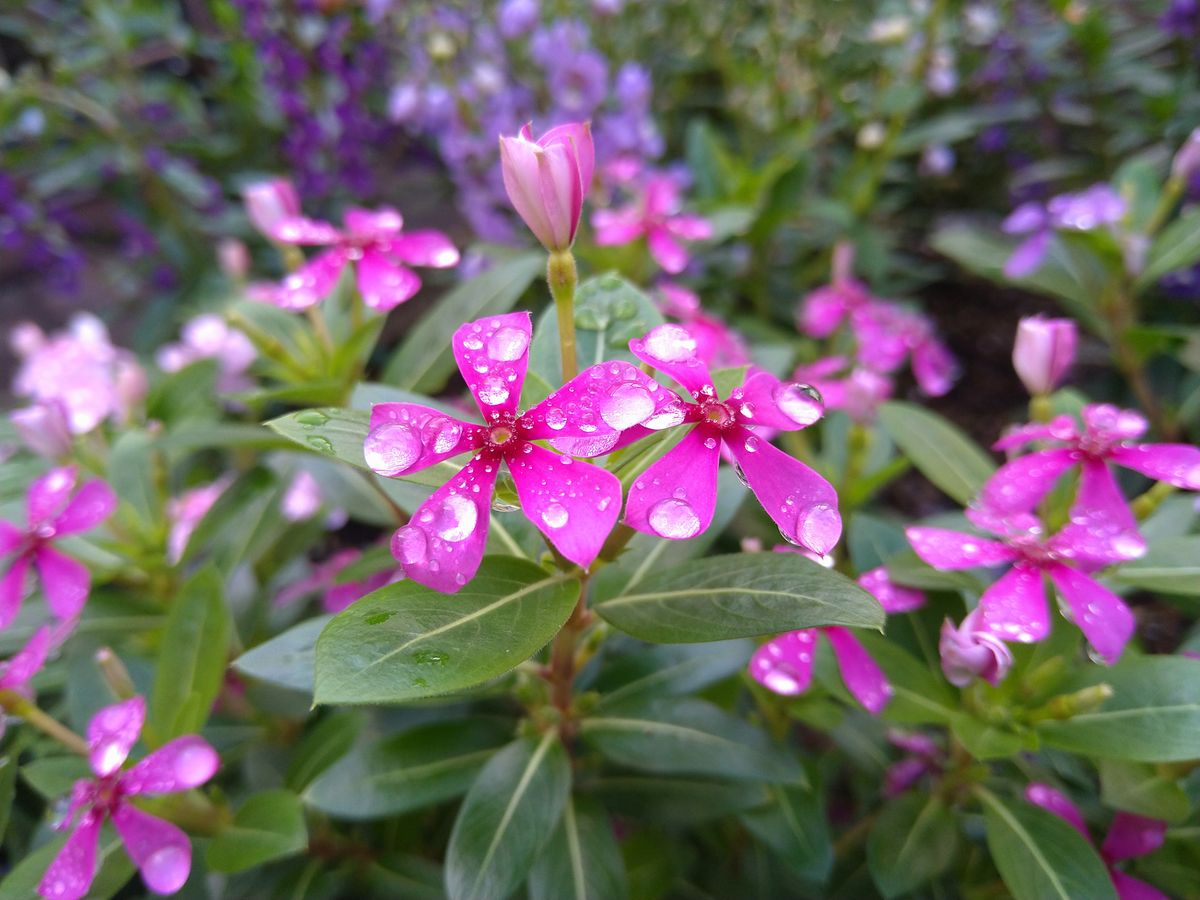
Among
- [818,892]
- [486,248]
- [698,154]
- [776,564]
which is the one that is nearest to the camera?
[776,564]

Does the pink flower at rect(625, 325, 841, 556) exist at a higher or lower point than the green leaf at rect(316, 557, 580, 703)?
higher

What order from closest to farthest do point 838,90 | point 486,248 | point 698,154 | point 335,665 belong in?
point 335,665
point 486,248
point 698,154
point 838,90

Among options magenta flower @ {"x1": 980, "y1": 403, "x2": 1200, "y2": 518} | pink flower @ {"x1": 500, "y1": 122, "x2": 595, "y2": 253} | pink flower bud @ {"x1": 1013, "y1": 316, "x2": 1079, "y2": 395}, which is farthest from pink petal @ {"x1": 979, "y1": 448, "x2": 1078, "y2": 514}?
pink flower @ {"x1": 500, "y1": 122, "x2": 595, "y2": 253}

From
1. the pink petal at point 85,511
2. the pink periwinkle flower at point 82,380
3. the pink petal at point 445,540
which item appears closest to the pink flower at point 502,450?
the pink petal at point 445,540

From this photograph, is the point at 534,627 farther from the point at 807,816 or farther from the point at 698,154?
the point at 698,154

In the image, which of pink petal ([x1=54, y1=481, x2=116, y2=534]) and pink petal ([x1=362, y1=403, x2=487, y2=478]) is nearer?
pink petal ([x1=362, y1=403, x2=487, y2=478])

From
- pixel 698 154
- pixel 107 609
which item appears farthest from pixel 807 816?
pixel 698 154

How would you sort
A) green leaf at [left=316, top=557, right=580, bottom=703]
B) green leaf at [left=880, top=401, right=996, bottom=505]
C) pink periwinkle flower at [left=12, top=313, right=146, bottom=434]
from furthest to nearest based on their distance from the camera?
pink periwinkle flower at [left=12, top=313, right=146, bottom=434]
green leaf at [left=880, top=401, right=996, bottom=505]
green leaf at [left=316, top=557, right=580, bottom=703]

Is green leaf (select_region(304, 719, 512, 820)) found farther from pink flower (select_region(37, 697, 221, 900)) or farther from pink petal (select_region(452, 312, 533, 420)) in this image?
pink petal (select_region(452, 312, 533, 420))
